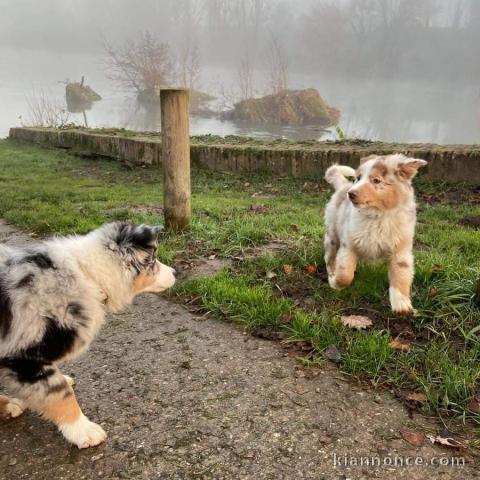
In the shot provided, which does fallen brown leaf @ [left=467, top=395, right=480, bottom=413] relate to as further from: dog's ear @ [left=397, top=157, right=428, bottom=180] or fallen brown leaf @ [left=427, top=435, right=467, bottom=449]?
dog's ear @ [left=397, top=157, right=428, bottom=180]

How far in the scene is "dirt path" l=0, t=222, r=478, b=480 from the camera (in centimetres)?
250

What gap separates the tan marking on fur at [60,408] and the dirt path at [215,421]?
0.20 meters

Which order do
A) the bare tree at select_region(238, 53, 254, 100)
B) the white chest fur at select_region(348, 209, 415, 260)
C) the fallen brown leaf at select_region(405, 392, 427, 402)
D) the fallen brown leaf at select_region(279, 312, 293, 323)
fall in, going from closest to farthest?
the fallen brown leaf at select_region(405, 392, 427, 402) → the fallen brown leaf at select_region(279, 312, 293, 323) → the white chest fur at select_region(348, 209, 415, 260) → the bare tree at select_region(238, 53, 254, 100)

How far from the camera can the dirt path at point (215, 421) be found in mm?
2502

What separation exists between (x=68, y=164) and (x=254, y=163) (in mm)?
5511

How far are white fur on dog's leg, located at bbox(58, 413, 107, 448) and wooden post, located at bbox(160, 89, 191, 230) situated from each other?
11.1 feet

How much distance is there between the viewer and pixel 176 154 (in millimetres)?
5453

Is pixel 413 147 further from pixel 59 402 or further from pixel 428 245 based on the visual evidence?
pixel 59 402

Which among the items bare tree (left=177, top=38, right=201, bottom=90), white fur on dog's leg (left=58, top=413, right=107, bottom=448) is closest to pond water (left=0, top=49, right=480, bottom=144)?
bare tree (left=177, top=38, right=201, bottom=90)

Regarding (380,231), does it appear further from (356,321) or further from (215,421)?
(215,421)

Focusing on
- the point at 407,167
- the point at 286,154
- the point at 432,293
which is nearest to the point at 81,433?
the point at 432,293

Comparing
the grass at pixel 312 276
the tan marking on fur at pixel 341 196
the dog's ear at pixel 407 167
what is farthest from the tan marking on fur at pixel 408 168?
the grass at pixel 312 276

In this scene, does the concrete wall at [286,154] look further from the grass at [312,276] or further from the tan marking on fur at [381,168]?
the tan marking on fur at [381,168]

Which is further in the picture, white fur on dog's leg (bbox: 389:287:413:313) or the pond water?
the pond water
